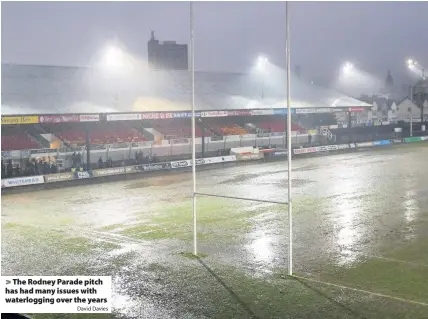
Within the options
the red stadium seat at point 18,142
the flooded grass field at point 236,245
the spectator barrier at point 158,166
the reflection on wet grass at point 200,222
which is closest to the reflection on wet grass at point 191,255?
the flooded grass field at point 236,245

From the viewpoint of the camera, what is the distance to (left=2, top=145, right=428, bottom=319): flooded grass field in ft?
36.7

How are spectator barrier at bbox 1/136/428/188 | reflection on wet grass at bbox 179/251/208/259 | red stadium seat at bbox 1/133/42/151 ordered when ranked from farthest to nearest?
red stadium seat at bbox 1/133/42/151, spectator barrier at bbox 1/136/428/188, reflection on wet grass at bbox 179/251/208/259

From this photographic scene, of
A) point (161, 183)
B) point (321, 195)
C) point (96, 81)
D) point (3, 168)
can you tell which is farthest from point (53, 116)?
point (321, 195)

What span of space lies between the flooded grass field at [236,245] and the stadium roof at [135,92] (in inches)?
397

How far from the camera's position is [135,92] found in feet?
139

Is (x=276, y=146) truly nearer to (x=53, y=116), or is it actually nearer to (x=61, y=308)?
(x=53, y=116)

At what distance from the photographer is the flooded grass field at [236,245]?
11.2 m

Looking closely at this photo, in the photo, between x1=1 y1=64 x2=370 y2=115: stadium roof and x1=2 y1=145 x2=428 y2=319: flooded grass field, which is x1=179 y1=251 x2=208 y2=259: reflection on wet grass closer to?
x1=2 y1=145 x2=428 y2=319: flooded grass field

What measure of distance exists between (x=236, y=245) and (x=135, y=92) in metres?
28.1

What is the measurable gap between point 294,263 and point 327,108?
33600 millimetres

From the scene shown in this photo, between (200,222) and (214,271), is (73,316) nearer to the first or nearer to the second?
(214,271)

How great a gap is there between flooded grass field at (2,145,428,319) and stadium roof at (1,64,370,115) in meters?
10.1


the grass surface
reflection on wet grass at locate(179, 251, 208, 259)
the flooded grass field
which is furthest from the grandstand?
reflection on wet grass at locate(179, 251, 208, 259)

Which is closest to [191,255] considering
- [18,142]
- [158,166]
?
[158,166]
